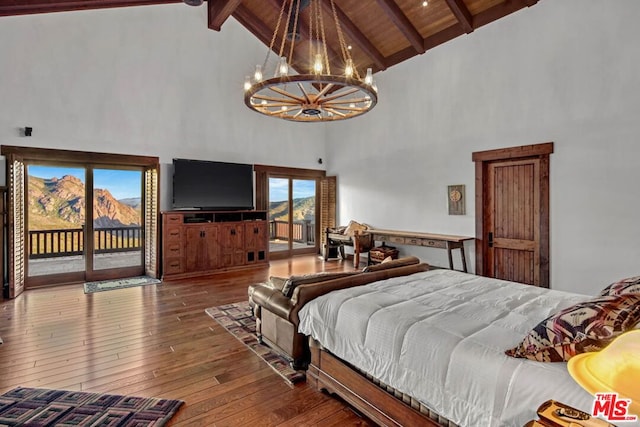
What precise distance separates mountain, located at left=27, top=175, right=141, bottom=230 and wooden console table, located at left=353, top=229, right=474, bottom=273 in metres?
5.01

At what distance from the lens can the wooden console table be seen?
573cm

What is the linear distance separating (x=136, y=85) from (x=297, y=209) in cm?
450

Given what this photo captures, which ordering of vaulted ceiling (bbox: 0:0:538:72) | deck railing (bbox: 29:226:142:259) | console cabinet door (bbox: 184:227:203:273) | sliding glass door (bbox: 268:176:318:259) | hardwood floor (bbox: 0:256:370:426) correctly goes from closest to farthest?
1. hardwood floor (bbox: 0:256:370:426)
2. vaulted ceiling (bbox: 0:0:538:72)
3. deck railing (bbox: 29:226:142:259)
4. console cabinet door (bbox: 184:227:203:273)
5. sliding glass door (bbox: 268:176:318:259)

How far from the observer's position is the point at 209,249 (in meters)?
6.68

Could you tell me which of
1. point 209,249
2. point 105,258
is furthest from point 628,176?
point 105,258

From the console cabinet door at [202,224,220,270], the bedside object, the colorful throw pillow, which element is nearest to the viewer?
the bedside object

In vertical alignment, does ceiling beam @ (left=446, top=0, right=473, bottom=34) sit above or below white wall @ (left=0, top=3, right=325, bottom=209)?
above

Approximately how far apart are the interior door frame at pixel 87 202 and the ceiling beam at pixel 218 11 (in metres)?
3.17

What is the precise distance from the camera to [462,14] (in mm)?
5516

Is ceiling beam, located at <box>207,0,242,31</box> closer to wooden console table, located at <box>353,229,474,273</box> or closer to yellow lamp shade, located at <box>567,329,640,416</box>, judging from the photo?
wooden console table, located at <box>353,229,474,273</box>

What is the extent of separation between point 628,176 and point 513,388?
4327 millimetres

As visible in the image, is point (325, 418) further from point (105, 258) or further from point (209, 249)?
point (105, 258)

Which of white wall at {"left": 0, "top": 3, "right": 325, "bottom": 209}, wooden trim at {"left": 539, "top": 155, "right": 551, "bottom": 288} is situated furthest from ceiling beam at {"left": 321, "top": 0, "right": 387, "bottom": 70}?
wooden trim at {"left": 539, "top": 155, "right": 551, "bottom": 288}

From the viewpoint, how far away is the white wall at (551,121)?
424 centimetres
